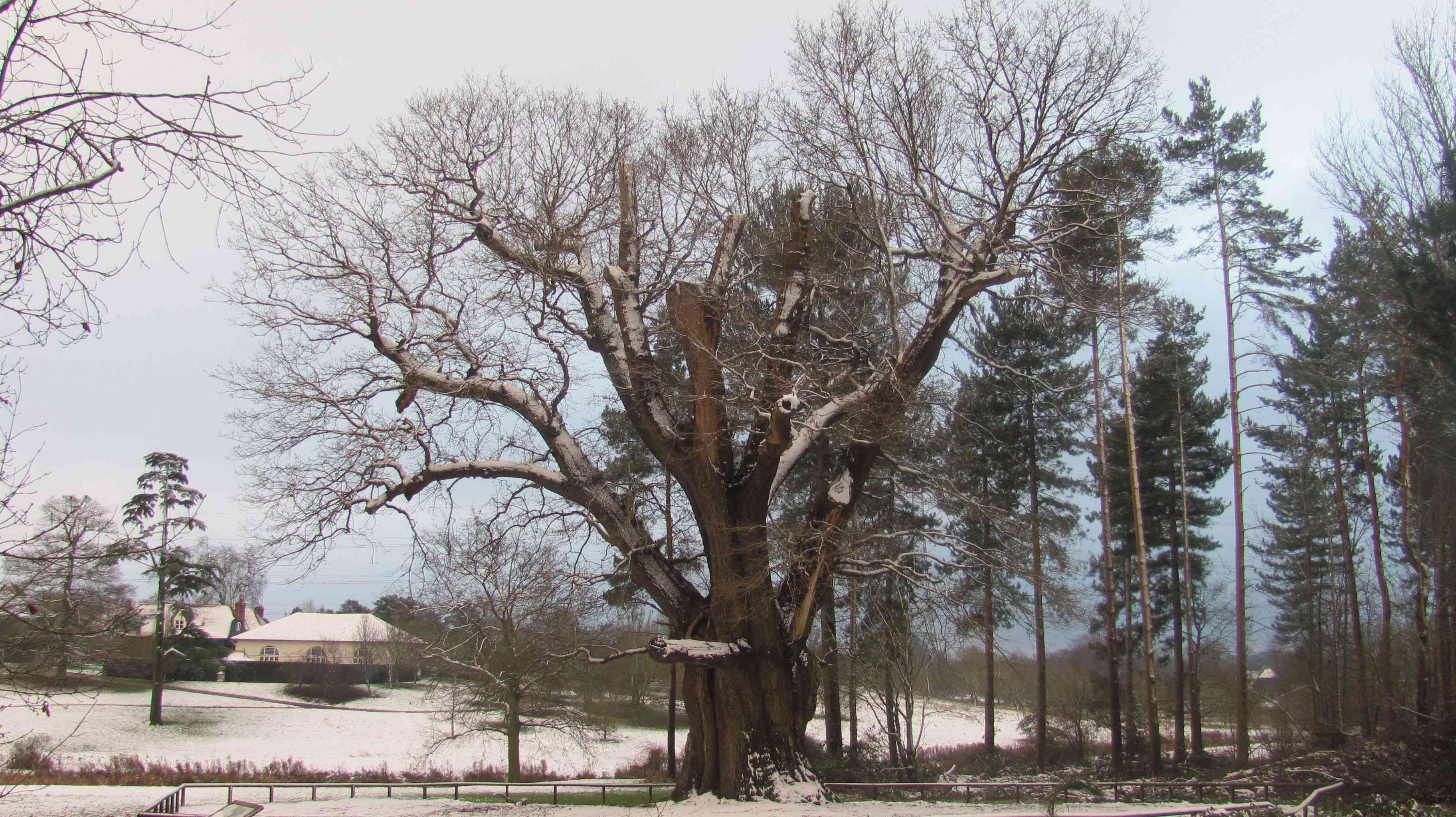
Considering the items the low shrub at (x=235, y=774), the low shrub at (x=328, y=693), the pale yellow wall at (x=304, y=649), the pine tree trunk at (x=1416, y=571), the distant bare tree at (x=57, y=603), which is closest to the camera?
the distant bare tree at (x=57, y=603)

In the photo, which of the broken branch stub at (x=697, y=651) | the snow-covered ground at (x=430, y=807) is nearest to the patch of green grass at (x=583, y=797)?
the snow-covered ground at (x=430, y=807)

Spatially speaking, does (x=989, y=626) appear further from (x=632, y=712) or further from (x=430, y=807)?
(x=632, y=712)

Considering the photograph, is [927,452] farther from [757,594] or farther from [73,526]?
[73,526]

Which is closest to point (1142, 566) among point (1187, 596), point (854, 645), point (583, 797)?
point (1187, 596)

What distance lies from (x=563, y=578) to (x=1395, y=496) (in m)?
25.6

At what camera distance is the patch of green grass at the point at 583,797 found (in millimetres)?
16625

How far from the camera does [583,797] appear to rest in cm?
1836

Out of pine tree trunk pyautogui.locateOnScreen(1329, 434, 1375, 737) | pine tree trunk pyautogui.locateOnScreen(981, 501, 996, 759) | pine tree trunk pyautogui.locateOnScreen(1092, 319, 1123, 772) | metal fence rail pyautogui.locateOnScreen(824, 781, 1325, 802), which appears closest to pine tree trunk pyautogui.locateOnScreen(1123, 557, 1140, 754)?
pine tree trunk pyautogui.locateOnScreen(1092, 319, 1123, 772)

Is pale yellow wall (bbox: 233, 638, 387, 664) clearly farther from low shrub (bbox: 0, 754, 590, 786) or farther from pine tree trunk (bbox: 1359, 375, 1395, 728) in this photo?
pine tree trunk (bbox: 1359, 375, 1395, 728)

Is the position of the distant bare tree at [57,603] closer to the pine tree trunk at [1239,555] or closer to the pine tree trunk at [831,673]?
the pine tree trunk at [831,673]

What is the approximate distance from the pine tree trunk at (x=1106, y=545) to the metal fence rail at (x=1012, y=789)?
588cm

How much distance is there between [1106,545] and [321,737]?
2939 centimetres

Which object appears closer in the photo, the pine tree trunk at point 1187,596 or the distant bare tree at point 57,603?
the distant bare tree at point 57,603

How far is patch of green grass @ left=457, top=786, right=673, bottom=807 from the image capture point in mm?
16625
